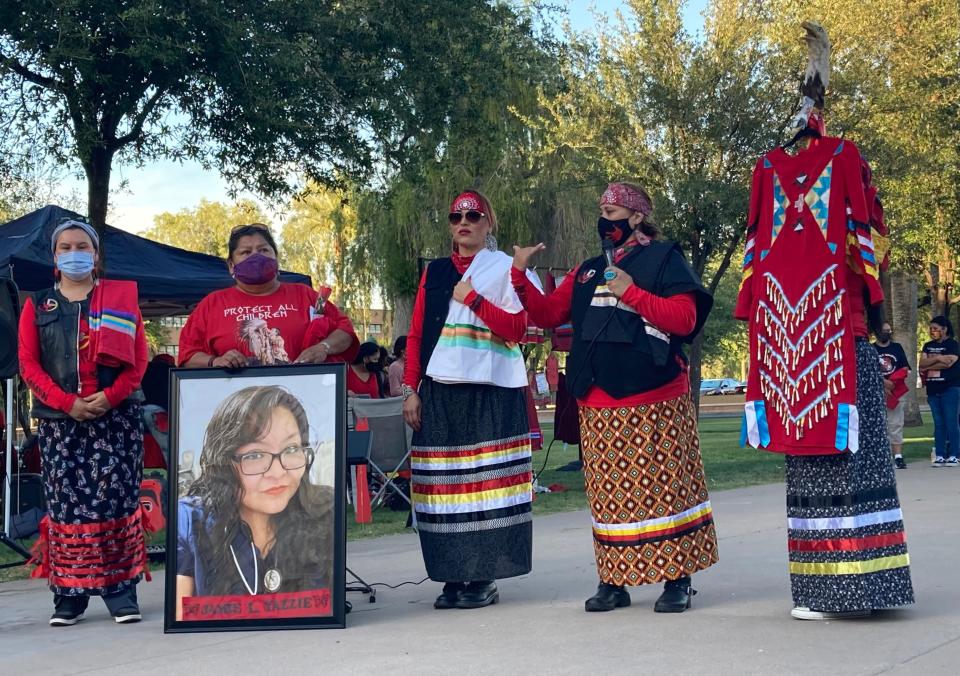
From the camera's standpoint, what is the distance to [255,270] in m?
6.19

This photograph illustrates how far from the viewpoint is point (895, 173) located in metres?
22.7

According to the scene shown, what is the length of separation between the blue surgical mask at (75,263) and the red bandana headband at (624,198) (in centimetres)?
265

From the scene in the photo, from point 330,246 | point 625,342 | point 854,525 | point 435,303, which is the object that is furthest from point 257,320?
point 330,246

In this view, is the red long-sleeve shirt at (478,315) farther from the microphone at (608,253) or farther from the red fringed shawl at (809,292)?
the red fringed shawl at (809,292)

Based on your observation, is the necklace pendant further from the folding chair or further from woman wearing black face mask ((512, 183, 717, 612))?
the folding chair

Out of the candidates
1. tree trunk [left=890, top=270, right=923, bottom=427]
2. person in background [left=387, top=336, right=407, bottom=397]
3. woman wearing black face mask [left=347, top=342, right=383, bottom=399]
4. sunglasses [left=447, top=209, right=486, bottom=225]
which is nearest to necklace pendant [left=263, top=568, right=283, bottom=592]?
sunglasses [left=447, top=209, right=486, bottom=225]

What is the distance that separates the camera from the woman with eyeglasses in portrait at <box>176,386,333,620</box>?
579 centimetres

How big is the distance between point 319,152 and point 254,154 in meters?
0.81

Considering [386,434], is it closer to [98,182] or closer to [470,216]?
[470,216]

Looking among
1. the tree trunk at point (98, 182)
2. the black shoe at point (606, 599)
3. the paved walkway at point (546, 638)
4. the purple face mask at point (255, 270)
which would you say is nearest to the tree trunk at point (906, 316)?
the tree trunk at point (98, 182)

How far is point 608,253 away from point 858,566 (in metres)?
1.86

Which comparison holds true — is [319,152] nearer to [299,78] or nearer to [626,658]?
[299,78]

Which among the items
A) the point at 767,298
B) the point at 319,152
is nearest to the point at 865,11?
the point at 319,152

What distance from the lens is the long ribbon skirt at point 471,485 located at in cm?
624
